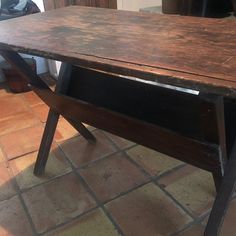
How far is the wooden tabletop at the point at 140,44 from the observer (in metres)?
0.67

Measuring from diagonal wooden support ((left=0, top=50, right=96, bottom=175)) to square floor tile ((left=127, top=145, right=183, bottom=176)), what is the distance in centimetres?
28

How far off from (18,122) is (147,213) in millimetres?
1128

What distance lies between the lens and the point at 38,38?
101 centimetres

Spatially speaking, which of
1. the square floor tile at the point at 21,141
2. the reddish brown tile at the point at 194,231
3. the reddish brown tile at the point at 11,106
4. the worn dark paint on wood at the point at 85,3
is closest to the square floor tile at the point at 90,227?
the reddish brown tile at the point at 194,231

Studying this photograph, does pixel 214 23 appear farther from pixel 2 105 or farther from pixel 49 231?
pixel 2 105

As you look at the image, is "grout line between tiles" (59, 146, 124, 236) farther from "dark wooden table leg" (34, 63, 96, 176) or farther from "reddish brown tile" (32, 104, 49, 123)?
"reddish brown tile" (32, 104, 49, 123)

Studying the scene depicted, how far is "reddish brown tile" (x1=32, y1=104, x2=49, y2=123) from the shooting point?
6.57ft

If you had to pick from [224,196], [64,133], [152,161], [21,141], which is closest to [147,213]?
[152,161]

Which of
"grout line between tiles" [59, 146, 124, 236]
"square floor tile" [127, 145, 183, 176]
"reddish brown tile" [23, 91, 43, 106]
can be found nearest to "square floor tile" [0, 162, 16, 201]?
"grout line between tiles" [59, 146, 124, 236]

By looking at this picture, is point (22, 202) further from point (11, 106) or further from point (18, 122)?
point (11, 106)

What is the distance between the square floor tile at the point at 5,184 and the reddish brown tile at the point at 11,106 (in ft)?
1.99

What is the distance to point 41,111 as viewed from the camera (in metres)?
2.09

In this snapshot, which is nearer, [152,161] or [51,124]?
[51,124]

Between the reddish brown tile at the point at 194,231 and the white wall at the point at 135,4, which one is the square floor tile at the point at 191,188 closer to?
the reddish brown tile at the point at 194,231
